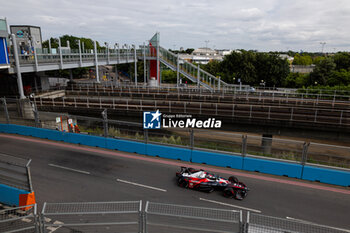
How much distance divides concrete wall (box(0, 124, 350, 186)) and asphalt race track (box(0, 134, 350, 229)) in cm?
36

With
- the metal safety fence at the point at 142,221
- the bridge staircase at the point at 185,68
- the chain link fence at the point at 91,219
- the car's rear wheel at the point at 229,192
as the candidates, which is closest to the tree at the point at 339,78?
the bridge staircase at the point at 185,68

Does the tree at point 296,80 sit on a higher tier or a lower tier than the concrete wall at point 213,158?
higher

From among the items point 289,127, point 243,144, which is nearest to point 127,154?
point 243,144

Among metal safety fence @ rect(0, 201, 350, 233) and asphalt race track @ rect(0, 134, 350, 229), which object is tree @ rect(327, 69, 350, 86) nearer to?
asphalt race track @ rect(0, 134, 350, 229)

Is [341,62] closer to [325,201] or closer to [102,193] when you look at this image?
[325,201]

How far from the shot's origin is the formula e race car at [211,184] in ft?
31.7

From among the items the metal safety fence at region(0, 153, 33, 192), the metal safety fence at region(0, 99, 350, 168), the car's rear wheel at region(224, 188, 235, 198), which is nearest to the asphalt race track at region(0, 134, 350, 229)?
the car's rear wheel at region(224, 188, 235, 198)

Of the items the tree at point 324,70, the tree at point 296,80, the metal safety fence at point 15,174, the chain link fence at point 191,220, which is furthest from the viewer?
the tree at point 296,80

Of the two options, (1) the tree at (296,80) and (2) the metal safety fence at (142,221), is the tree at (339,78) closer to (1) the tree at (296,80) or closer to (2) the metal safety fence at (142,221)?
(1) the tree at (296,80)

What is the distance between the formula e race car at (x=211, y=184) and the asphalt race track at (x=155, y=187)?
0.79ft

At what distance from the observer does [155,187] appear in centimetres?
1056

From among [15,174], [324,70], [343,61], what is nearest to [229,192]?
[15,174]

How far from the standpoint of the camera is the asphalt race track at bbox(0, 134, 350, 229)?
30.1 feet

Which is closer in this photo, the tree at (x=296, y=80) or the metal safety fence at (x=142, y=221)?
the metal safety fence at (x=142, y=221)
